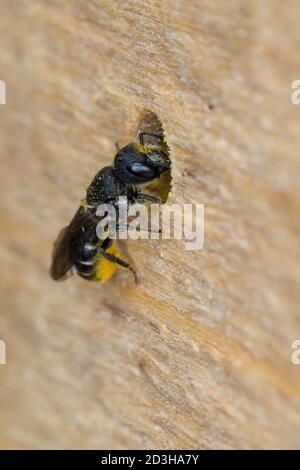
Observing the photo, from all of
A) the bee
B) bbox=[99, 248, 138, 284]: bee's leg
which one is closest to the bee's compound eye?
the bee

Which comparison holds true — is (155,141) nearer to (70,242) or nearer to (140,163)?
(140,163)

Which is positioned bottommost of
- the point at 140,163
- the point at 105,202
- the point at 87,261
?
the point at 87,261

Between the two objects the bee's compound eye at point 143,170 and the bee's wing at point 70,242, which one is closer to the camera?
the bee's compound eye at point 143,170

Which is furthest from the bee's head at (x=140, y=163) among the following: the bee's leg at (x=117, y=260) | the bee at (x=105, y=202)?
the bee's leg at (x=117, y=260)

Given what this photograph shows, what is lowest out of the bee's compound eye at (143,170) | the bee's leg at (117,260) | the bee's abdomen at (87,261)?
the bee's abdomen at (87,261)

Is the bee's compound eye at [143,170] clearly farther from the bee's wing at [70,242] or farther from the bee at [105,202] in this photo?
the bee's wing at [70,242]

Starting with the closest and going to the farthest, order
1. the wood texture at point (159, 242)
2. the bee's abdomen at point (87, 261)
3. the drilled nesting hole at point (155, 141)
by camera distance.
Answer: the wood texture at point (159, 242), the drilled nesting hole at point (155, 141), the bee's abdomen at point (87, 261)

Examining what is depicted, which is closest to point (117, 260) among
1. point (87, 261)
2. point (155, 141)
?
point (87, 261)
